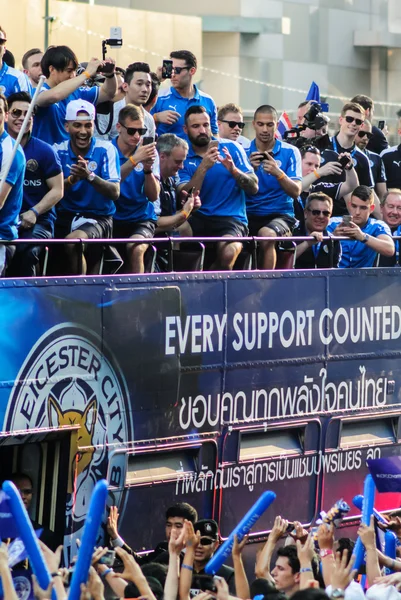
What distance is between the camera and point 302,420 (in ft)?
38.8

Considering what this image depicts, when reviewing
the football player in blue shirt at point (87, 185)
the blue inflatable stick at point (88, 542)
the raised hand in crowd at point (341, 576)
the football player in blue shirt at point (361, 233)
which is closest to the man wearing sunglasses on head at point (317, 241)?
the football player in blue shirt at point (361, 233)

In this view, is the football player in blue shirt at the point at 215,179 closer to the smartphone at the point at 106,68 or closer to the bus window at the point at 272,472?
the smartphone at the point at 106,68

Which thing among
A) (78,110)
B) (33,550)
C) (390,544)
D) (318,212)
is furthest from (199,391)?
(33,550)

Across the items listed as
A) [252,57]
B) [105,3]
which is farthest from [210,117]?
[252,57]

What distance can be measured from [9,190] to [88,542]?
3083 mm

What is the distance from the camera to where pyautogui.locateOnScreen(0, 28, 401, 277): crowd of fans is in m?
10.4

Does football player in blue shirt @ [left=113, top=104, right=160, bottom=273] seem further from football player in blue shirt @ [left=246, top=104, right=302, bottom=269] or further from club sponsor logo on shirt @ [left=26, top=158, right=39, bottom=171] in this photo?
football player in blue shirt @ [left=246, top=104, right=302, bottom=269]

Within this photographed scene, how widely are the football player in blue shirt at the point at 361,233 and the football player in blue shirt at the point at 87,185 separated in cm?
239

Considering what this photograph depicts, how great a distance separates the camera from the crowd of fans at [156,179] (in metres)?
10.4

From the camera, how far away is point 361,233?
1255 centimetres

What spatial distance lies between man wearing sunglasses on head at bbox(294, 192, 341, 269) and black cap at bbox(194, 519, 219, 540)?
278 cm

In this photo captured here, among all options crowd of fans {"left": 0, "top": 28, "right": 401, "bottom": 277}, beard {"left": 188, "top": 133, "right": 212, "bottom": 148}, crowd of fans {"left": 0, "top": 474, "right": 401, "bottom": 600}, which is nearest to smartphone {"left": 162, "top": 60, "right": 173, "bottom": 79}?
crowd of fans {"left": 0, "top": 28, "right": 401, "bottom": 277}

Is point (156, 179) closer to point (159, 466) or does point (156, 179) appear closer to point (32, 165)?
point (32, 165)

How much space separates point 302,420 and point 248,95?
2293 centimetres
